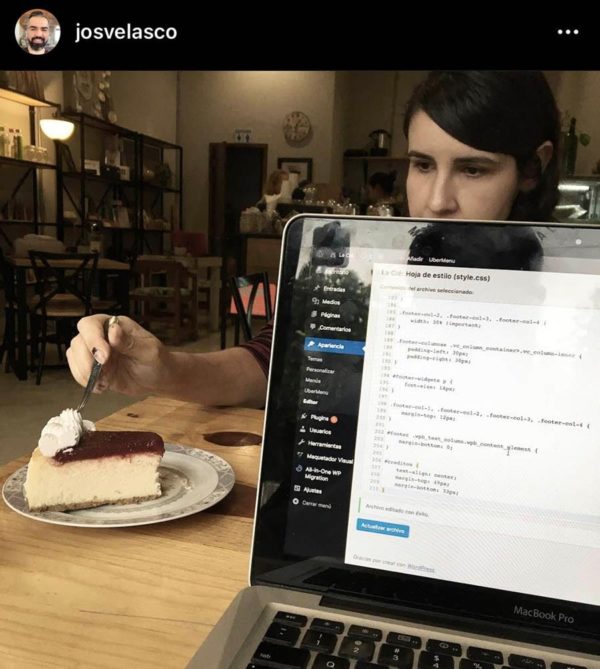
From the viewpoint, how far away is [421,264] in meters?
0.42

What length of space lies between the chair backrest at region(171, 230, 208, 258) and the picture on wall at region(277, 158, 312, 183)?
121cm

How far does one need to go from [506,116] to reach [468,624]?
3.30 feet

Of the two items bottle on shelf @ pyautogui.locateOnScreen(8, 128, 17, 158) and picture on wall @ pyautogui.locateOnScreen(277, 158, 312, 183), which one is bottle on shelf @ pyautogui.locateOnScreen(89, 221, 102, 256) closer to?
bottle on shelf @ pyautogui.locateOnScreen(8, 128, 17, 158)

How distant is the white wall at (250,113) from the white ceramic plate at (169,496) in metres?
6.23

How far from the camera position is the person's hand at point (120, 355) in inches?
28.3

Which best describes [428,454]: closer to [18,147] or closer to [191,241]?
[18,147]

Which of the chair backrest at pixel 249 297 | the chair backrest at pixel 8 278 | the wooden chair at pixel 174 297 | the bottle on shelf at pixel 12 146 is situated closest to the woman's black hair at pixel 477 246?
the chair backrest at pixel 249 297

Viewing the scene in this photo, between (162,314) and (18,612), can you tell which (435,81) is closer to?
(18,612)

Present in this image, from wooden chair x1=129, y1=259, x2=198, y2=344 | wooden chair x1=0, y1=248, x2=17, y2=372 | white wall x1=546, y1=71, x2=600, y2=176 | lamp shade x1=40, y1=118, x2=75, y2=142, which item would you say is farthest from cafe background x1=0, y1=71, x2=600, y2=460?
wooden chair x1=0, y1=248, x2=17, y2=372

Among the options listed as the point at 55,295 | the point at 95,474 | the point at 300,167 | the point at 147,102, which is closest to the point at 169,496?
the point at 95,474

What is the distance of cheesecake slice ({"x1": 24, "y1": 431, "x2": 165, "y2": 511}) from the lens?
1.96 ft
